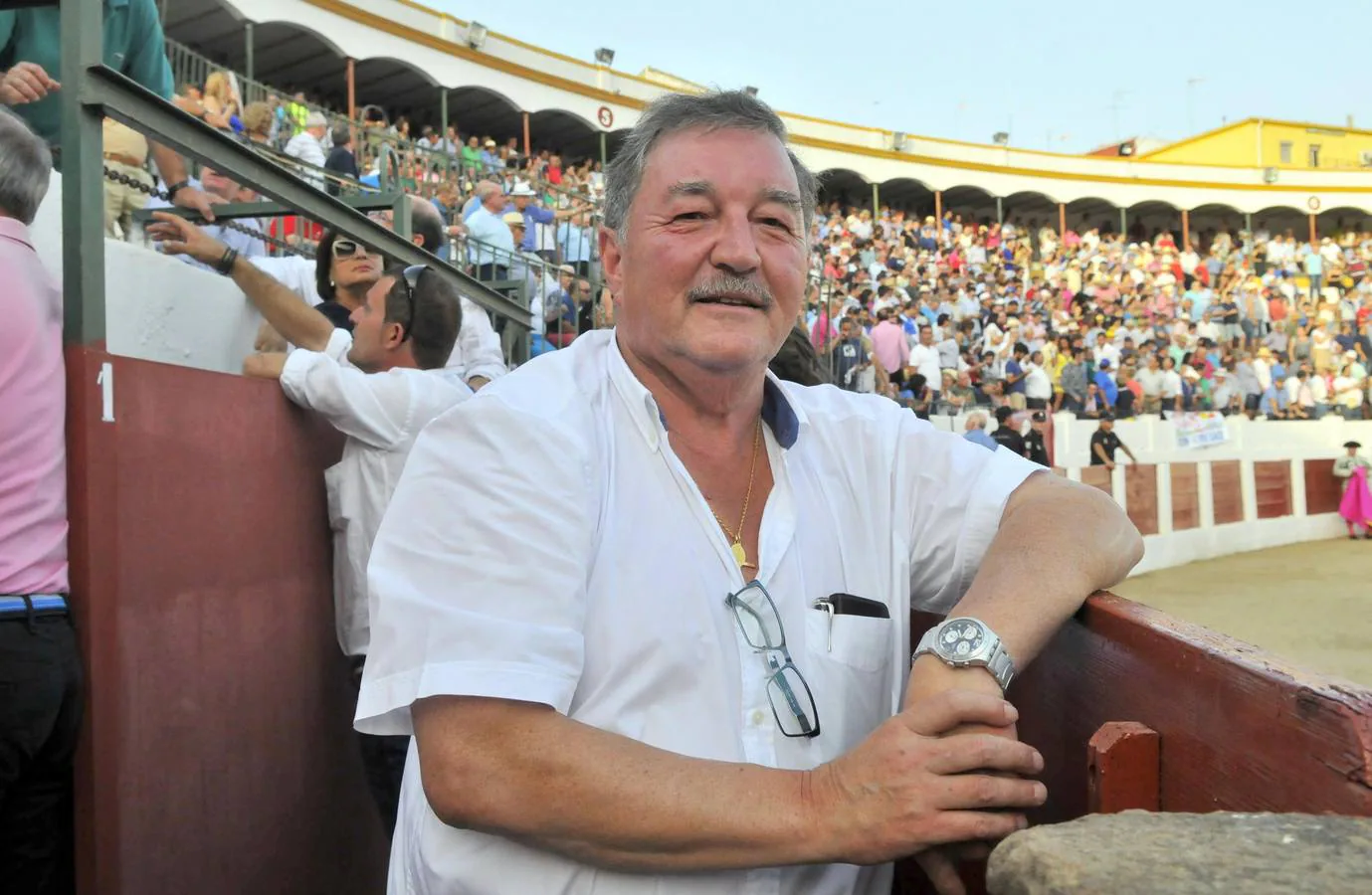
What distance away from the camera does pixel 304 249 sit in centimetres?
458

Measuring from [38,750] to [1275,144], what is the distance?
175ft

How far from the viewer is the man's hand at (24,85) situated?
2344 mm

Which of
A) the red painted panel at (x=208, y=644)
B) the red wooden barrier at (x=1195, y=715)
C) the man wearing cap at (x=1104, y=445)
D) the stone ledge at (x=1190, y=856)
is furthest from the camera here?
the man wearing cap at (x=1104, y=445)

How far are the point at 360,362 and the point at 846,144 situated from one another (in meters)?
28.2

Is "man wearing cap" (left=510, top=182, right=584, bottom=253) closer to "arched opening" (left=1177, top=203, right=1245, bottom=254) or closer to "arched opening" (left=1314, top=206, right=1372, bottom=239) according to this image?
"arched opening" (left=1177, top=203, right=1245, bottom=254)

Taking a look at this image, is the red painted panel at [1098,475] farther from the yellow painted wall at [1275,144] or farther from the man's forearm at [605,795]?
the yellow painted wall at [1275,144]

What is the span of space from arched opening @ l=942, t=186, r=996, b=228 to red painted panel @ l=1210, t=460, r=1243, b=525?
1853 centimetres

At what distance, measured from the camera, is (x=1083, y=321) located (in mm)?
22203

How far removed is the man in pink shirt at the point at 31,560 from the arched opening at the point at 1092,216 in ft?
118

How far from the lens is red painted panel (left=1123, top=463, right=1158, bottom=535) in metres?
13.5

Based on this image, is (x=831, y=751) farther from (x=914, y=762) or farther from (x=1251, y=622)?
(x=1251, y=622)

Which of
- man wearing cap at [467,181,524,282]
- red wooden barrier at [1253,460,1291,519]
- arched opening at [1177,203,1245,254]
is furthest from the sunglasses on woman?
arched opening at [1177,203,1245,254]

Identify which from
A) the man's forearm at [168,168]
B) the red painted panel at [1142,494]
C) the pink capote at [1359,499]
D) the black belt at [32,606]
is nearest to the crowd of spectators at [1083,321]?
the red painted panel at [1142,494]

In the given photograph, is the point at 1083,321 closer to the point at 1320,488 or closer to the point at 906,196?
the point at 1320,488
